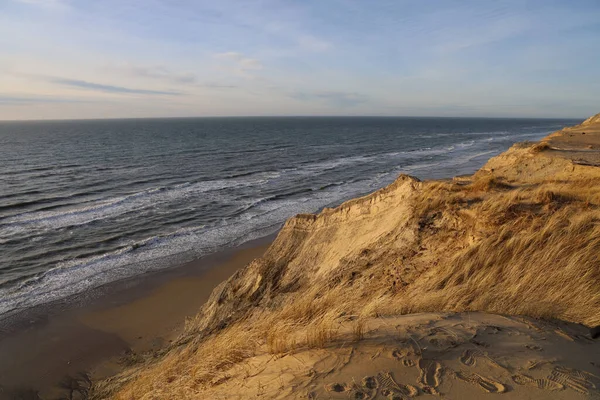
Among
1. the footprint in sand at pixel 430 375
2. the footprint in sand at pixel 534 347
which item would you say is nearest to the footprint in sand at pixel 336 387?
the footprint in sand at pixel 430 375

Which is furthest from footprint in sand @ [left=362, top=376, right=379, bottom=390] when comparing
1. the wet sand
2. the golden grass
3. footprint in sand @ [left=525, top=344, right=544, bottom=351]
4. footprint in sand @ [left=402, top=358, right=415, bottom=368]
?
the wet sand

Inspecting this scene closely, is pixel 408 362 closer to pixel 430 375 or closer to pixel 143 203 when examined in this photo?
pixel 430 375

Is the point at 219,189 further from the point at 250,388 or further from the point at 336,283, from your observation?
the point at 250,388

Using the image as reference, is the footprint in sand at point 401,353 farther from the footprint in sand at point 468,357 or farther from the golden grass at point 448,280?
the footprint in sand at point 468,357

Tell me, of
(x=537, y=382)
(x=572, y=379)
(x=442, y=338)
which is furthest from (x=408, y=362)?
(x=572, y=379)

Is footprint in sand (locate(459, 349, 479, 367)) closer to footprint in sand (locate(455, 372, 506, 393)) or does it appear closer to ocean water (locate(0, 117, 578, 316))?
footprint in sand (locate(455, 372, 506, 393))

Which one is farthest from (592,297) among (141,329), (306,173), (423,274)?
(306,173)

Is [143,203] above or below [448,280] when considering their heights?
below
